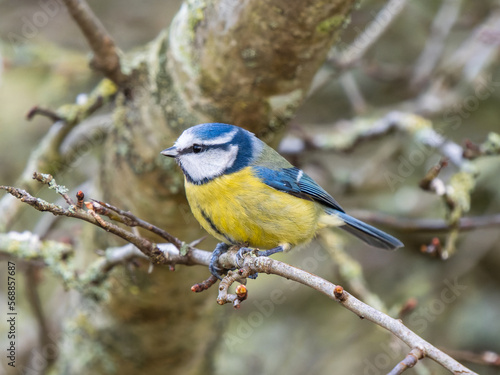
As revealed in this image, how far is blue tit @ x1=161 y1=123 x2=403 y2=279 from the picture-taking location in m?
1.96

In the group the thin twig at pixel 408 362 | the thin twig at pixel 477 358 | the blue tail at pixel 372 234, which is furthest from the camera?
the blue tail at pixel 372 234

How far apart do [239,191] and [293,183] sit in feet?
1.11

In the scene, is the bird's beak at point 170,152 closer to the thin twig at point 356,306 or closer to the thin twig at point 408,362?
the thin twig at point 356,306

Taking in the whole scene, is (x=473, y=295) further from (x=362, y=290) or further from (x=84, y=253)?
(x=84, y=253)

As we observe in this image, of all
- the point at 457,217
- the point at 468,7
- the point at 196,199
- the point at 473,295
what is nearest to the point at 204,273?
the point at 196,199

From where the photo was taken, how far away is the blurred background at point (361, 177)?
3234 mm

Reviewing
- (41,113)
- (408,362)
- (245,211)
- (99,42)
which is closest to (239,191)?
(245,211)

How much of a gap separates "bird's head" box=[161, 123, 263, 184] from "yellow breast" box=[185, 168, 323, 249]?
0.04 metres

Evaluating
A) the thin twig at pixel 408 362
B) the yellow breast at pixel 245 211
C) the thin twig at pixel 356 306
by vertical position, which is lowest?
the thin twig at pixel 408 362

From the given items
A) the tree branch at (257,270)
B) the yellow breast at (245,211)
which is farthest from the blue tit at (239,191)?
the tree branch at (257,270)

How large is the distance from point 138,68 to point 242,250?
2.90 ft

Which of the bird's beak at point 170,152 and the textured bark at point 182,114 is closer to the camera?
the textured bark at point 182,114

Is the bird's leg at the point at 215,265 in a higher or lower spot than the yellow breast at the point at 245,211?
lower

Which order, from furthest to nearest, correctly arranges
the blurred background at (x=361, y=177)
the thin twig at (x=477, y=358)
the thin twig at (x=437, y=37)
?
the thin twig at (x=437, y=37) → the blurred background at (x=361, y=177) → the thin twig at (x=477, y=358)
